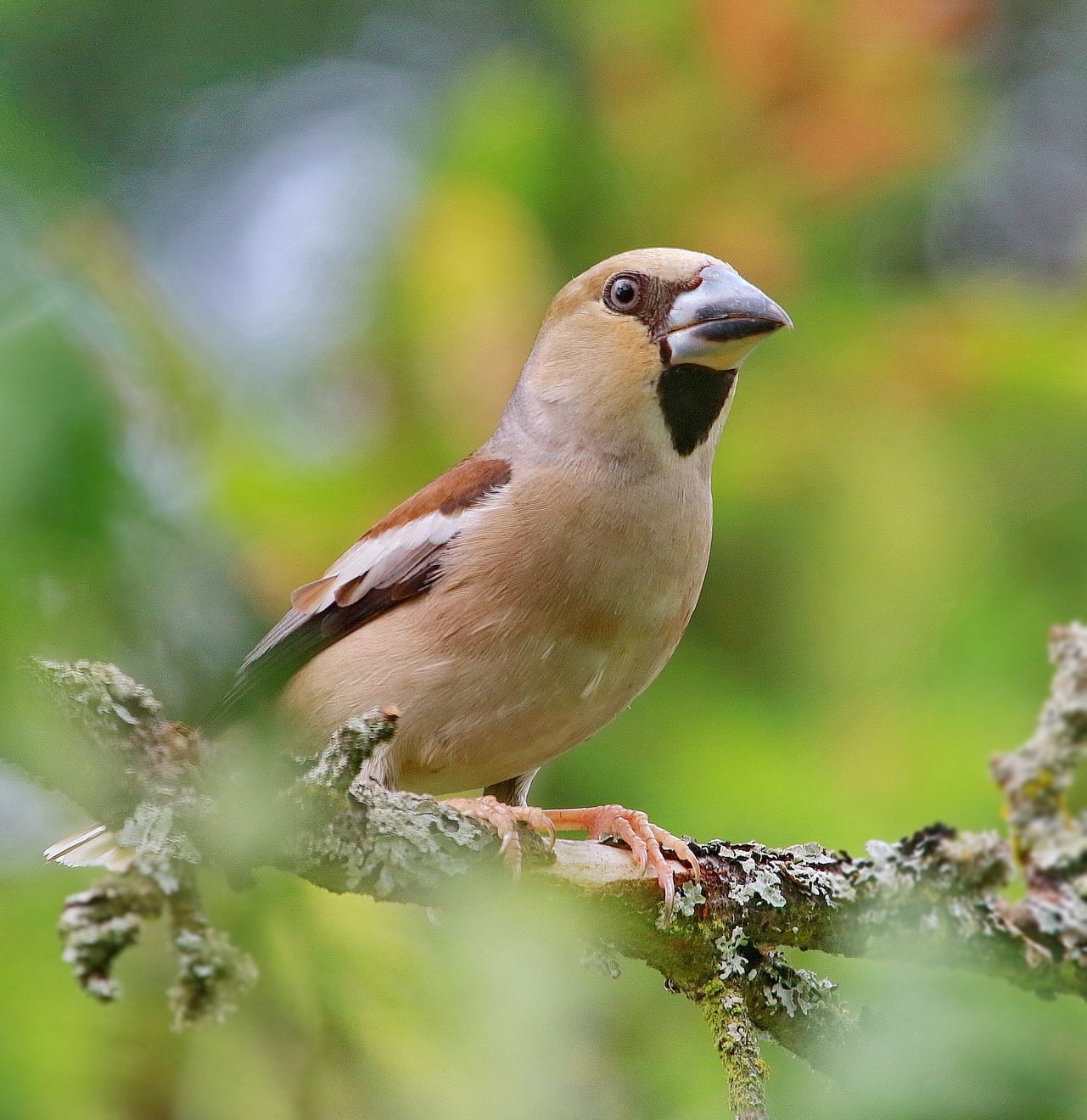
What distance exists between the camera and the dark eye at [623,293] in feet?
11.5

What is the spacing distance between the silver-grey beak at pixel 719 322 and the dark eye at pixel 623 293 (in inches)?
5.6

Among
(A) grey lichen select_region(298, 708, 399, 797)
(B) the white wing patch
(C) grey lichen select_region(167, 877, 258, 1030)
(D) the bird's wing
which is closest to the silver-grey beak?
(D) the bird's wing

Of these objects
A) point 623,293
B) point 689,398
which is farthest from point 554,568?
point 623,293

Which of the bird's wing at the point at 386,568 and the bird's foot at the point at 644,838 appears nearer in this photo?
the bird's foot at the point at 644,838

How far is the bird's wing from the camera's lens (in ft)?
10.9

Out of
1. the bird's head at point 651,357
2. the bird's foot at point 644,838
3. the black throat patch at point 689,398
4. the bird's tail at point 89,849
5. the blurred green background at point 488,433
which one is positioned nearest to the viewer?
the blurred green background at point 488,433

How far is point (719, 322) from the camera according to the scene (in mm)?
3246

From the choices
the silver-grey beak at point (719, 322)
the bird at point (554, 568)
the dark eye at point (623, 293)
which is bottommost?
the bird at point (554, 568)

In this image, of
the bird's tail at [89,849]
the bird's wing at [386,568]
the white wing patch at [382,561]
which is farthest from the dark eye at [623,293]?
the bird's tail at [89,849]

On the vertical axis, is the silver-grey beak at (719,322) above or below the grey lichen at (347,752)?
above

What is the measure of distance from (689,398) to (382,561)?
3.12ft

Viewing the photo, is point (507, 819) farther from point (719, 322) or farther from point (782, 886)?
point (719, 322)

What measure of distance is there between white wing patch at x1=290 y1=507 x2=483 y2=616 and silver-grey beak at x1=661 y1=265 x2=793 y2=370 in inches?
27.8

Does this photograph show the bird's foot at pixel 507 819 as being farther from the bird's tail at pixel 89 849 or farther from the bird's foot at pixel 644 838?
the bird's tail at pixel 89 849
